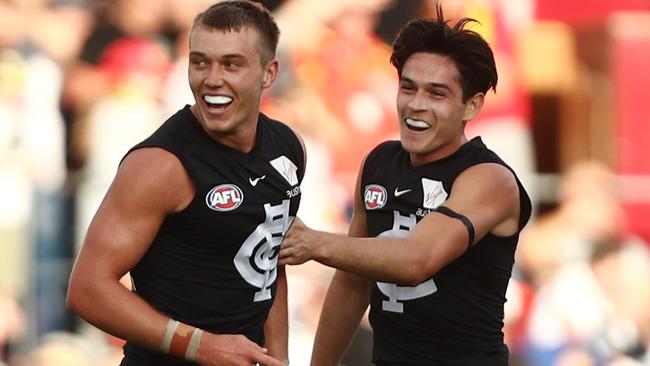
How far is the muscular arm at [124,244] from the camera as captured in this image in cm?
437

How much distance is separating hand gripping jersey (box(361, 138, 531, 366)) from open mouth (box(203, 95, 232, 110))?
876 mm

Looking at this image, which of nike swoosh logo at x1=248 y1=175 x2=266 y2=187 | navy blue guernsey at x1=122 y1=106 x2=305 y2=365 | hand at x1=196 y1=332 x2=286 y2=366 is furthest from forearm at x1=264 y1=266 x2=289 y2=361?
hand at x1=196 y1=332 x2=286 y2=366

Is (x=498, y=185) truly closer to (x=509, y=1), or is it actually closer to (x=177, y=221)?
(x=177, y=221)

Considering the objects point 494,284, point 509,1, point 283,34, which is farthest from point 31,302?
point 494,284

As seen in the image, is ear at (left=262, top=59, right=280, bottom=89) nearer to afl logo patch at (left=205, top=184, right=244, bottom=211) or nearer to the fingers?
afl logo patch at (left=205, top=184, right=244, bottom=211)

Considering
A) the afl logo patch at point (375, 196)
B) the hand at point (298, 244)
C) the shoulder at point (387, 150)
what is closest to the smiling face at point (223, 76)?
the hand at point (298, 244)

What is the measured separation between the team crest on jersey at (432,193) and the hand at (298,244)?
1.65ft

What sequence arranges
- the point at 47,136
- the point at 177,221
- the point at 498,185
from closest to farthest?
the point at 177,221, the point at 498,185, the point at 47,136

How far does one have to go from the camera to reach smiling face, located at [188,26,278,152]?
4566 millimetres

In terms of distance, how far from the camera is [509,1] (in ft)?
27.8

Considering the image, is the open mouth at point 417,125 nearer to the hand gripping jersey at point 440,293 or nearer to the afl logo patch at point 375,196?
the hand gripping jersey at point 440,293

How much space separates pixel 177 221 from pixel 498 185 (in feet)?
4.19

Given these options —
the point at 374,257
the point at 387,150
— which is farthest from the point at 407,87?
the point at 374,257

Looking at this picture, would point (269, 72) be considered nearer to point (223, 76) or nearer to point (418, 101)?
point (223, 76)
